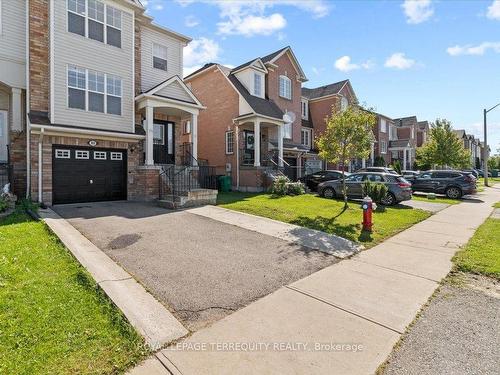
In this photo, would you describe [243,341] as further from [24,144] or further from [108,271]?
[24,144]

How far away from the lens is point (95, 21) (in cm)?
1402

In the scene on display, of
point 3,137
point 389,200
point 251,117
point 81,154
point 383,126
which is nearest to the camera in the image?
point 81,154

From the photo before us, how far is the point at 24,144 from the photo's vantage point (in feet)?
45.2

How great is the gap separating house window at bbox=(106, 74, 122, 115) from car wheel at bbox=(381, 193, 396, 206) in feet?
45.4

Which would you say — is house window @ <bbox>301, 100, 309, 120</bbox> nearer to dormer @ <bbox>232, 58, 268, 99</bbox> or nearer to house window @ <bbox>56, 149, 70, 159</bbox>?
dormer @ <bbox>232, 58, 268, 99</bbox>

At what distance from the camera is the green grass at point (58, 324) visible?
2.90 m

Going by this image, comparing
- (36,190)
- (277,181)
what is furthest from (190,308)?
(277,181)

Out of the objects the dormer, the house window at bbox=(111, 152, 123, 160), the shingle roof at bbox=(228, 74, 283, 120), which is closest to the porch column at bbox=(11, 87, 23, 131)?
the house window at bbox=(111, 152, 123, 160)

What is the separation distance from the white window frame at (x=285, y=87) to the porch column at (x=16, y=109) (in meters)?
17.2

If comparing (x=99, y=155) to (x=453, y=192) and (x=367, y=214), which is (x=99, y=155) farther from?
(x=453, y=192)

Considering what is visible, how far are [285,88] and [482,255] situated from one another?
20.8m

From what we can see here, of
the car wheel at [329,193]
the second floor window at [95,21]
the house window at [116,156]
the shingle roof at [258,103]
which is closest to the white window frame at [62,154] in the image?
the house window at [116,156]

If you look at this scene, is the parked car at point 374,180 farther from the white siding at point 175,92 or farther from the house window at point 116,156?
the house window at point 116,156

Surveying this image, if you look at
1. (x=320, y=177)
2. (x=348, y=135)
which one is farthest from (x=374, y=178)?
(x=320, y=177)
